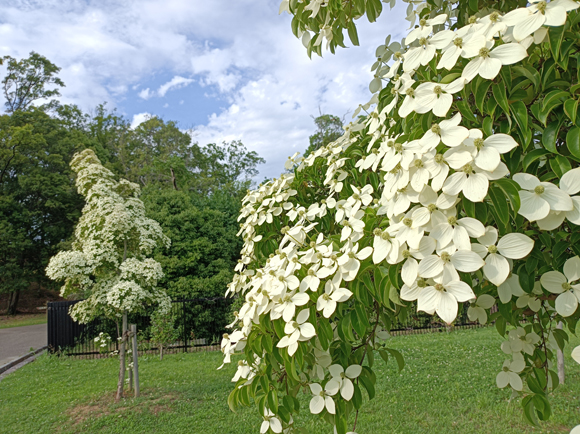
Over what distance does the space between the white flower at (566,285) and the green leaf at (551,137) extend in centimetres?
24

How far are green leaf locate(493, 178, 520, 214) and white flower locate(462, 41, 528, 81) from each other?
8.2 inches

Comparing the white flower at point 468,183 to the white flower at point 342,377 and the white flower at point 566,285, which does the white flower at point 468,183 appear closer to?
the white flower at point 566,285

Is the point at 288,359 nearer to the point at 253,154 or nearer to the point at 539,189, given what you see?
the point at 539,189

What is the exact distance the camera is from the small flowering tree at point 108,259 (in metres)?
4.54

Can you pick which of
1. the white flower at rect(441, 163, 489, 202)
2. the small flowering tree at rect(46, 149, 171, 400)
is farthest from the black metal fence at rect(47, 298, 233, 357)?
the white flower at rect(441, 163, 489, 202)

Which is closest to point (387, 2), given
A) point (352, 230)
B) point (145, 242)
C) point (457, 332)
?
point (352, 230)

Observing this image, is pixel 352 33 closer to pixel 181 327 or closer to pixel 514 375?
pixel 514 375

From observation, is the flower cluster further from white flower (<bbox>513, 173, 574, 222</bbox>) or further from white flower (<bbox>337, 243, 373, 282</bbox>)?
white flower (<bbox>513, 173, 574, 222</bbox>)

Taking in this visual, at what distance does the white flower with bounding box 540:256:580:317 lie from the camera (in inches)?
31.9

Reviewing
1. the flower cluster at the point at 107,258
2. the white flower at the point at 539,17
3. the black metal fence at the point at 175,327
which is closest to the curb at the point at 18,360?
the black metal fence at the point at 175,327

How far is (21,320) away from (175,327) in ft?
37.6

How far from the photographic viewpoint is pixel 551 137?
81cm

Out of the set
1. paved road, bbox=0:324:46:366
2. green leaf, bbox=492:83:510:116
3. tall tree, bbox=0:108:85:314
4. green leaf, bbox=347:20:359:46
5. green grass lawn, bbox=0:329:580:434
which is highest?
tall tree, bbox=0:108:85:314

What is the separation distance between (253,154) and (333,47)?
2407 centimetres
